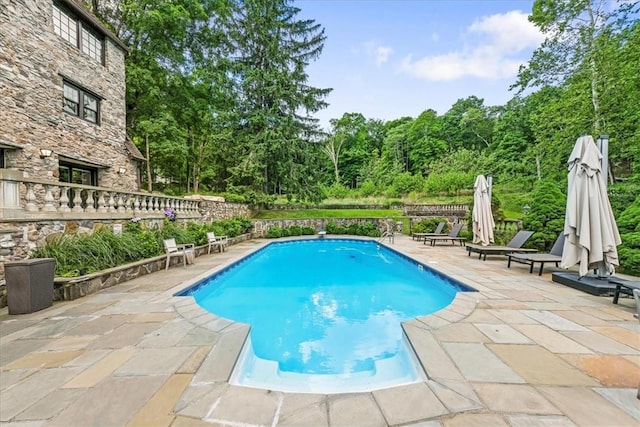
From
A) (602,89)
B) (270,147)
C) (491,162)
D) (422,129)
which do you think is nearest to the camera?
(602,89)

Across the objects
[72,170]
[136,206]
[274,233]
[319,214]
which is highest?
[72,170]

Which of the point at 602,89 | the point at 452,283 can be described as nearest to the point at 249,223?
the point at 452,283

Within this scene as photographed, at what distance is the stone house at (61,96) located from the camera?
849 centimetres

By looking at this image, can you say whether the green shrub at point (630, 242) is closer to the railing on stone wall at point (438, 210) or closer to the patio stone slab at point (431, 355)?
the patio stone slab at point (431, 355)

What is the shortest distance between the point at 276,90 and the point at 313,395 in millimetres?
17588

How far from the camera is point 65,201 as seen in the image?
5828 millimetres

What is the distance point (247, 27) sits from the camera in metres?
17.6

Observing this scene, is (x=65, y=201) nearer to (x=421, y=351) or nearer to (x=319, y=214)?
(x=421, y=351)

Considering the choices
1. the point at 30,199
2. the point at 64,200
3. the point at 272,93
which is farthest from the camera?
the point at 272,93

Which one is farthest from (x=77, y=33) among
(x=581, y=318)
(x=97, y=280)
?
(x=581, y=318)

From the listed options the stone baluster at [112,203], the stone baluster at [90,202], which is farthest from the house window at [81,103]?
the stone baluster at [90,202]

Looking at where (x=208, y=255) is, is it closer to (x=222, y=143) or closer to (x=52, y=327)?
(x=52, y=327)

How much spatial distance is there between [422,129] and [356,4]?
3012 centimetres

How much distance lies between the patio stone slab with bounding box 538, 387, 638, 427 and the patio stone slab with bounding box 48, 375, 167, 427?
3.03m
